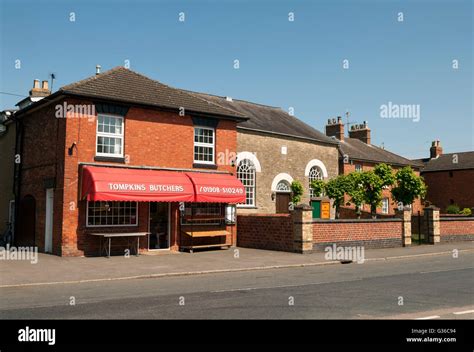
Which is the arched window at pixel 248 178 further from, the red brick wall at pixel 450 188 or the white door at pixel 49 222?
the red brick wall at pixel 450 188

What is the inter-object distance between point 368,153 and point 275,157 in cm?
1430

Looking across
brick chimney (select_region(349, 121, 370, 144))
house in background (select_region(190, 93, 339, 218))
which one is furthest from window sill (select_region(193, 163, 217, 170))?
brick chimney (select_region(349, 121, 370, 144))

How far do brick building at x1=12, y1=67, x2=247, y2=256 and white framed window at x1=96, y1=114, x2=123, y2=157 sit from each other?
4cm

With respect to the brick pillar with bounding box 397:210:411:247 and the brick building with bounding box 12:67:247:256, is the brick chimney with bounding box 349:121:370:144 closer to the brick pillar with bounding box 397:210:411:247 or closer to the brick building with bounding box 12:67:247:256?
the brick pillar with bounding box 397:210:411:247

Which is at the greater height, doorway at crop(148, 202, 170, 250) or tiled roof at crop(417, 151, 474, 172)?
tiled roof at crop(417, 151, 474, 172)

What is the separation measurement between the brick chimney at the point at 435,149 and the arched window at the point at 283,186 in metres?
27.3

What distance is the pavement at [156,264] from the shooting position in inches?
524

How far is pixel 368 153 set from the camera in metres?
39.4

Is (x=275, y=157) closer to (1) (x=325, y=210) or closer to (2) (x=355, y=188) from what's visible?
(1) (x=325, y=210)

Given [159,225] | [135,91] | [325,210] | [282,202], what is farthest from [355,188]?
[135,91]

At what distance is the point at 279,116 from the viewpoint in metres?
33.2

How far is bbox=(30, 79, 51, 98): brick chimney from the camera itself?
78.5 feet
